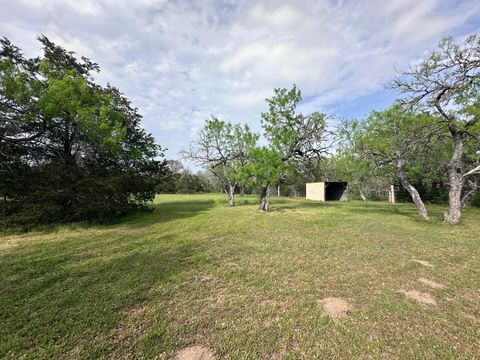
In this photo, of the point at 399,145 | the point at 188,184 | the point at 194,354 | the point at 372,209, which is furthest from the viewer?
the point at 188,184

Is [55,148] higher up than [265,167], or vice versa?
[55,148]

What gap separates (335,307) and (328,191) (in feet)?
75.7

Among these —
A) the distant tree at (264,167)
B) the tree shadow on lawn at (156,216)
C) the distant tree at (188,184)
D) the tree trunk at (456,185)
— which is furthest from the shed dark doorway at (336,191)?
the distant tree at (188,184)

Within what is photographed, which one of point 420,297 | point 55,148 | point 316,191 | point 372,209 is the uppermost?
point 55,148

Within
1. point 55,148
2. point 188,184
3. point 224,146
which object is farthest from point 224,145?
point 188,184

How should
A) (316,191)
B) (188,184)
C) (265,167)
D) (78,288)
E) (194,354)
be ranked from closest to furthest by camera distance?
(194,354), (78,288), (265,167), (316,191), (188,184)

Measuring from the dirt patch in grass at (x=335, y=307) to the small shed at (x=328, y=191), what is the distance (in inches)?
809

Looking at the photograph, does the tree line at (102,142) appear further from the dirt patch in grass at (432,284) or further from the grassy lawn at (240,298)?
the dirt patch in grass at (432,284)

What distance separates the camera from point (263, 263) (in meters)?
4.39

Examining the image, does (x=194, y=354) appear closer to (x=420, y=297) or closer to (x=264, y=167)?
(x=420, y=297)

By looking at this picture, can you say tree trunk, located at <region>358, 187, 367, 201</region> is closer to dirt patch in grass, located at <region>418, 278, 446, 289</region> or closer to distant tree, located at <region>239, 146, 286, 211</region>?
distant tree, located at <region>239, 146, 286, 211</region>

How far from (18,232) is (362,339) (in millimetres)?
10113

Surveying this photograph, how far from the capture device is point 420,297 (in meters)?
3.05

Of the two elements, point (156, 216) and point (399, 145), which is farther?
point (156, 216)
